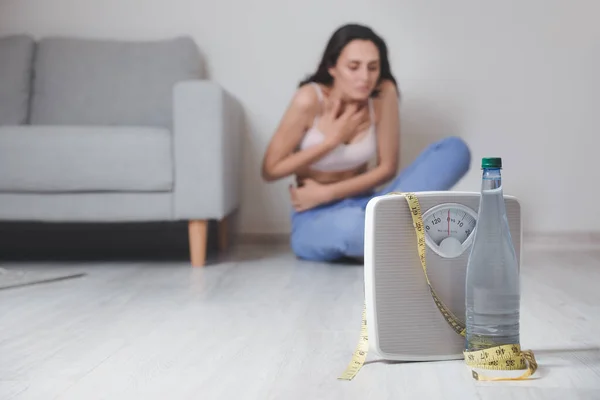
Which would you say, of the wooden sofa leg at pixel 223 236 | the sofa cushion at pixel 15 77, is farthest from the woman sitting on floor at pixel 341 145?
the sofa cushion at pixel 15 77

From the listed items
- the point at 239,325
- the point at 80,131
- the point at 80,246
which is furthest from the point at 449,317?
the point at 80,246

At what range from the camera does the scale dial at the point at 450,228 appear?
1.19 metres

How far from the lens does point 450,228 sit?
1.21 m

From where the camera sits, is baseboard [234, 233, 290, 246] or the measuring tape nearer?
the measuring tape

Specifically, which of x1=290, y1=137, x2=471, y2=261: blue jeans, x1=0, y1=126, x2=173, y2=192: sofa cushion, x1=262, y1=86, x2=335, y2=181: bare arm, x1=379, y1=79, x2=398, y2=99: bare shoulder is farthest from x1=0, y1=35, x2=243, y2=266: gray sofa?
x1=379, y1=79, x2=398, y2=99: bare shoulder

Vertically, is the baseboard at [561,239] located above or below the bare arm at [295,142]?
below

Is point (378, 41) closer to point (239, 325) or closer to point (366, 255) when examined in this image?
point (239, 325)

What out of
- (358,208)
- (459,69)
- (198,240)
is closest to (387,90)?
(358,208)

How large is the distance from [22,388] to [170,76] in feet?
6.63

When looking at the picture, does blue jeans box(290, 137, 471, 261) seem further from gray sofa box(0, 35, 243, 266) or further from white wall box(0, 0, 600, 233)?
white wall box(0, 0, 600, 233)

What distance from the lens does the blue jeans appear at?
2.43 meters

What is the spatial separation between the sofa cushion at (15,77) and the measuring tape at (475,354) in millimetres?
2153

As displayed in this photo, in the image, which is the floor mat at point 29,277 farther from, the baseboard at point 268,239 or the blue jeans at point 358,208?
the baseboard at point 268,239

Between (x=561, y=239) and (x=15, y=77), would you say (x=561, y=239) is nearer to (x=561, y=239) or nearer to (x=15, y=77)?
(x=561, y=239)
